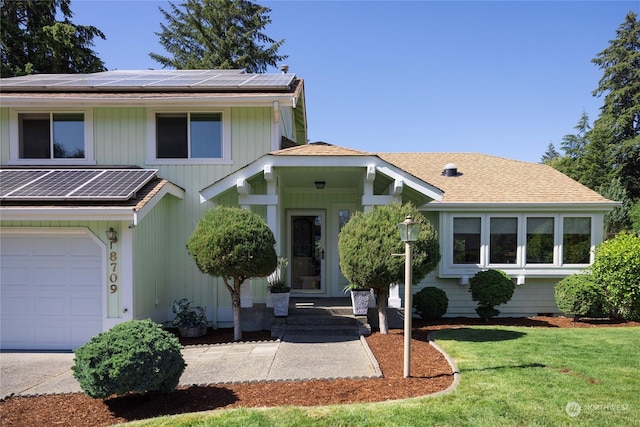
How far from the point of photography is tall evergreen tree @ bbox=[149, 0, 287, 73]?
25.5 metres

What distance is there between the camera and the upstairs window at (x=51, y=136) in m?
9.51

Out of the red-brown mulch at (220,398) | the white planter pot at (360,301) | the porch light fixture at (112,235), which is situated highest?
the porch light fixture at (112,235)

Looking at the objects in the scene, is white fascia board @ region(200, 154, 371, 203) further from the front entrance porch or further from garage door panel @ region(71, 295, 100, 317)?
the front entrance porch

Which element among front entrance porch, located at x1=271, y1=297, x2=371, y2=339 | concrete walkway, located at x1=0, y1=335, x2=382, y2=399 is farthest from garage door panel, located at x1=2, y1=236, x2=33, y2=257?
front entrance porch, located at x1=271, y1=297, x2=371, y2=339

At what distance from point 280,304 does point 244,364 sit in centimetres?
226

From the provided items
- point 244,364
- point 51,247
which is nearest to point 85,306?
point 51,247

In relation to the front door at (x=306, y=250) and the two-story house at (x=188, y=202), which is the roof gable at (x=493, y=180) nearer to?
the two-story house at (x=188, y=202)

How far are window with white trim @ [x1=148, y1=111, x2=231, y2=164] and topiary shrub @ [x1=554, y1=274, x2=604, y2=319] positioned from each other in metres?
9.28

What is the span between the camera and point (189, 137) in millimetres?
9438

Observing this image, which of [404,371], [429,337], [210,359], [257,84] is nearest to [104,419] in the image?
[210,359]

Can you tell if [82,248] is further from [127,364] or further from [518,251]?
[518,251]

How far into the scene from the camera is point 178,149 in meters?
9.52

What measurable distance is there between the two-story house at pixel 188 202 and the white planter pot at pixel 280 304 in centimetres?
33

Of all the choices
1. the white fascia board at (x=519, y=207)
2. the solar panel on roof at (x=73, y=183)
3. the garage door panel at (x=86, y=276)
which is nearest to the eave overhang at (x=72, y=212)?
the solar panel on roof at (x=73, y=183)
